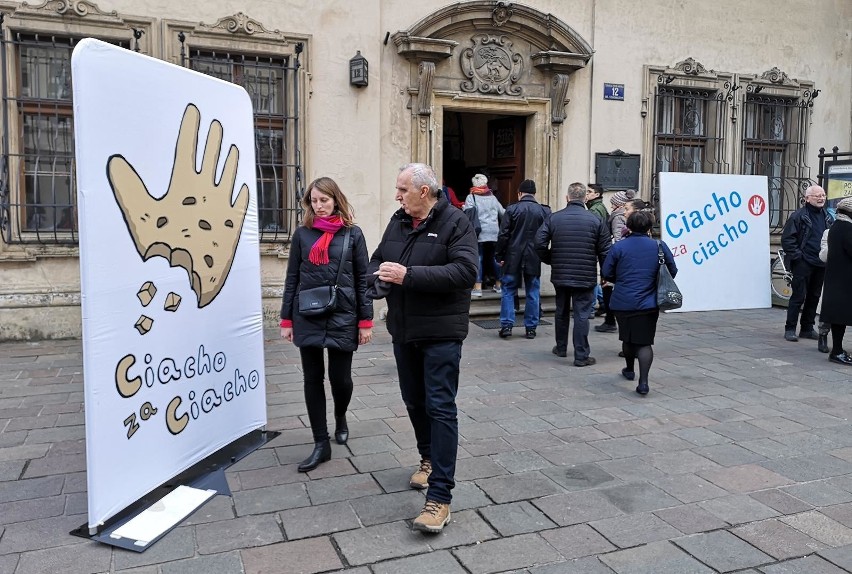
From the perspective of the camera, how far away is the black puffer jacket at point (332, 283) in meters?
4.43

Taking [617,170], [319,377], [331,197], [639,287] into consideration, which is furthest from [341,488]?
[617,170]

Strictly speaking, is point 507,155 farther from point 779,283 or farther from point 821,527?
point 821,527

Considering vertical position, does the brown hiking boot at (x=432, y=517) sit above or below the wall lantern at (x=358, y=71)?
below

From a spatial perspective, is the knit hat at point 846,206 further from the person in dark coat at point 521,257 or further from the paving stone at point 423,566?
the paving stone at point 423,566

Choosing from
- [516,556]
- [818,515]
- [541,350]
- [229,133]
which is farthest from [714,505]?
[541,350]

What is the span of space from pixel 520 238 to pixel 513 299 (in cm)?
69

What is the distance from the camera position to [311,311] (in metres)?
4.38

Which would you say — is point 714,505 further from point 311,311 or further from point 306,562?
point 311,311

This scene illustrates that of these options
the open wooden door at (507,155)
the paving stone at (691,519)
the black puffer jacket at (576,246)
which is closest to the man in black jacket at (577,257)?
the black puffer jacket at (576,246)

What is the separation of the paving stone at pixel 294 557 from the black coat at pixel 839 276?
5.97m

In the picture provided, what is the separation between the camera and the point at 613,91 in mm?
10578

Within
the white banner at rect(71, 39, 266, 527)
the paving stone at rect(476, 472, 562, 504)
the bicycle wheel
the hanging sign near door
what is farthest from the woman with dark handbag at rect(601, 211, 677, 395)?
the bicycle wheel

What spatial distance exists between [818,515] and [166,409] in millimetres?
3395

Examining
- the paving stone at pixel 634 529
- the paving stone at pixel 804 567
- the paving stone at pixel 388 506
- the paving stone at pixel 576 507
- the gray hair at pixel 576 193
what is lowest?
the paving stone at pixel 804 567
